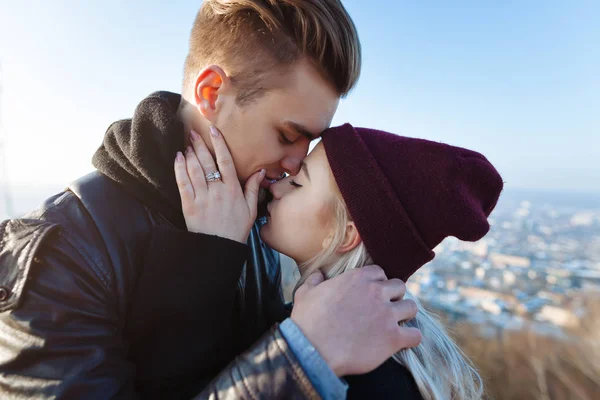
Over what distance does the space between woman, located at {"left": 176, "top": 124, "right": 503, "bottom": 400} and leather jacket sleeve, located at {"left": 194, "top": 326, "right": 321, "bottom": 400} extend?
1.29 ft

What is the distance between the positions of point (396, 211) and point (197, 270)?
33.2 inches

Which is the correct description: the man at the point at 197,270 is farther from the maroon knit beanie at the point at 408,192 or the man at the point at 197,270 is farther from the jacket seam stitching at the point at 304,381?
the maroon knit beanie at the point at 408,192

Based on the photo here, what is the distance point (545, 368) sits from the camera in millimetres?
2971

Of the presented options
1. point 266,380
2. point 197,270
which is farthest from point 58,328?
point 266,380

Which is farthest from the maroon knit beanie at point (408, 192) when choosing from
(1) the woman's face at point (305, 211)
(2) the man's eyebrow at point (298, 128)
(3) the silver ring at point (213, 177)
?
(3) the silver ring at point (213, 177)

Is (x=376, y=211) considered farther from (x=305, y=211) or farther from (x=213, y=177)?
(x=213, y=177)

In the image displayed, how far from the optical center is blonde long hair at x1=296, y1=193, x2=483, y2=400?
1.46 meters

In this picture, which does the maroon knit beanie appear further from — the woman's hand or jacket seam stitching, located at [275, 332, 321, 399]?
jacket seam stitching, located at [275, 332, 321, 399]

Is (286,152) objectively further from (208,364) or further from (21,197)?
(21,197)

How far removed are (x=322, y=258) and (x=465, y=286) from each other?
7060mm

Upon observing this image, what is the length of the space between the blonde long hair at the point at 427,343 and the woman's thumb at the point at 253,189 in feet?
1.27

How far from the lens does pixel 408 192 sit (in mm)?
1460

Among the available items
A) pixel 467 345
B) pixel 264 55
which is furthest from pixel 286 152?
pixel 467 345

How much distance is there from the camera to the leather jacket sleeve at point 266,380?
1.04 m
